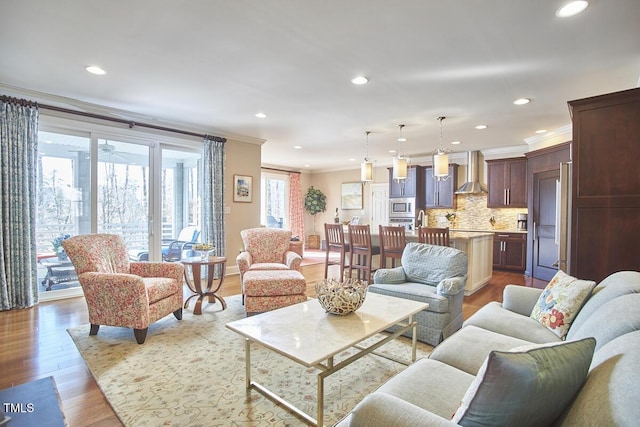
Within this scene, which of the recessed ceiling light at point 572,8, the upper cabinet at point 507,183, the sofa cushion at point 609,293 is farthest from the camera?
the upper cabinet at point 507,183

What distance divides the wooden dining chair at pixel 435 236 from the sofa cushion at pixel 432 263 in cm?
75

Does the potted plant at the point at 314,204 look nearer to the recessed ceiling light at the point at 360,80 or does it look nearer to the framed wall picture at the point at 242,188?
the framed wall picture at the point at 242,188

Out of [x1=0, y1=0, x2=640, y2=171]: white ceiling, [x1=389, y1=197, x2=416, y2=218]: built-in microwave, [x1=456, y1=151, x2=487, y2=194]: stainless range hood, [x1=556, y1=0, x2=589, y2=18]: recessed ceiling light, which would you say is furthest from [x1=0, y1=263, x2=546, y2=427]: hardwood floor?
[x1=389, y1=197, x2=416, y2=218]: built-in microwave

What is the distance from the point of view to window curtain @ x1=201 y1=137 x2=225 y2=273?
541 centimetres

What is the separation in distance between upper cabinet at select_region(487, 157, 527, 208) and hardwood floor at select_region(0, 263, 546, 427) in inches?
116

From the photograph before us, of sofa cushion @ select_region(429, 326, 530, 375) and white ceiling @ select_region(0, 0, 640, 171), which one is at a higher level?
white ceiling @ select_region(0, 0, 640, 171)

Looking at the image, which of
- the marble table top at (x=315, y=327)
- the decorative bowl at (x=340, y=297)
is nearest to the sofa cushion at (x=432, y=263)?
the marble table top at (x=315, y=327)

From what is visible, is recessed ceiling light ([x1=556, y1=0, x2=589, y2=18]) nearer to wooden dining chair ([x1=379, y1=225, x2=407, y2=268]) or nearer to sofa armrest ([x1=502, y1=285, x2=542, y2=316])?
sofa armrest ([x1=502, y1=285, x2=542, y2=316])

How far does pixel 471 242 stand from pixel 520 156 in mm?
3350

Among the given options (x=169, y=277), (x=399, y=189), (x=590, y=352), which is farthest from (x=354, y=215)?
(x=590, y=352)

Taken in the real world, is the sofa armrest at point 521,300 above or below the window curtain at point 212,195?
below

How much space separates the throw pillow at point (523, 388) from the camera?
0.80m

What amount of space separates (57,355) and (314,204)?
7.96 m

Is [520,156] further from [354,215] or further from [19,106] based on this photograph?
[19,106]
